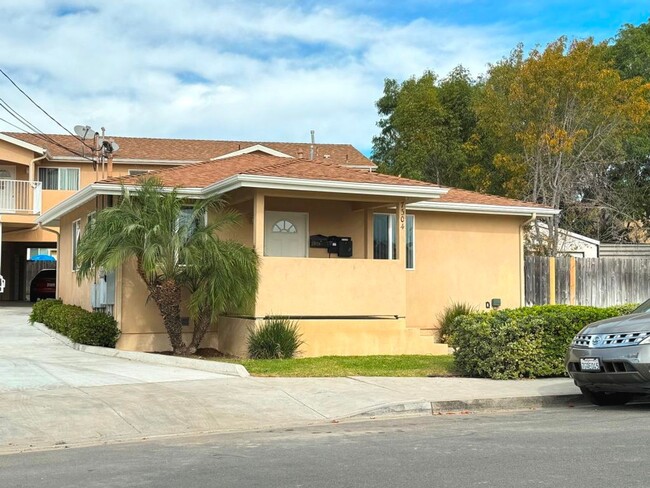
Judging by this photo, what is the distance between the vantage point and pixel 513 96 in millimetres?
27078

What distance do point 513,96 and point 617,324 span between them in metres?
Result: 17.7

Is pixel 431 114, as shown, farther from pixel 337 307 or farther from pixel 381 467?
pixel 381 467

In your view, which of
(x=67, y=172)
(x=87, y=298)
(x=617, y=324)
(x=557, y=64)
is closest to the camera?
(x=617, y=324)

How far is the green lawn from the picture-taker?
13.4 meters

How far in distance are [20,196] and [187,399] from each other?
2110cm

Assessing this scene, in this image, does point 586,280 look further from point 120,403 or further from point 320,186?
point 120,403

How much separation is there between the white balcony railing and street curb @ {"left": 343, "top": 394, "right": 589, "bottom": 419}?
72.5 feet

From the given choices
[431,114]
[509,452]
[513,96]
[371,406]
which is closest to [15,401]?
[371,406]

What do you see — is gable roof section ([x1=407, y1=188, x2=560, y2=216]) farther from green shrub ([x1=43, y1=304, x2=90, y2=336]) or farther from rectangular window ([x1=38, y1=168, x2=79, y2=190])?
rectangular window ([x1=38, y1=168, x2=79, y2=190])

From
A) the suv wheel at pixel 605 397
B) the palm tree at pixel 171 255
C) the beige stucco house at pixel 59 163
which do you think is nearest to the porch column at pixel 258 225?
the palm tree at pixel 171 255

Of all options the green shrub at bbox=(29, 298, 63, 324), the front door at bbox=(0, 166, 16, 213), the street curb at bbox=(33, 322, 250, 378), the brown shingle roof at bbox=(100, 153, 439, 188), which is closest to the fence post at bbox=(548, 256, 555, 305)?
the brown shingle roof at bbox=(100, 153, 439, 188)

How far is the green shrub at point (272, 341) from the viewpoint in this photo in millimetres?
15219

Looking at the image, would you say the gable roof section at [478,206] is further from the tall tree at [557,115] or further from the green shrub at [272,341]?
the tall tree at [557,115]

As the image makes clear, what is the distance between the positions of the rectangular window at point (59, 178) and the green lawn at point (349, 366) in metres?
19.0
